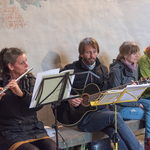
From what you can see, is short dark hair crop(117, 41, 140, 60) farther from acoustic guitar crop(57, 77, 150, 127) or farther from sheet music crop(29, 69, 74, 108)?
sheet music crop(29, 69, 74, 108)

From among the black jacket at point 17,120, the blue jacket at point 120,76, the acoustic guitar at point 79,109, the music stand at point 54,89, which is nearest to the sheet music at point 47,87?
the music stand at point 54,89

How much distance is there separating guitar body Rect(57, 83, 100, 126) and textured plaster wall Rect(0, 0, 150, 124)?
0.62m

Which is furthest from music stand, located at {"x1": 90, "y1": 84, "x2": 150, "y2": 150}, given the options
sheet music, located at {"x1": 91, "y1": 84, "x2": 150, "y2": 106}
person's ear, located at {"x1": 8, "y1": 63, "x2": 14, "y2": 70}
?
person's ear, located at {"x1": 8, "y1": 63, "x2": 14, "y2": 70}

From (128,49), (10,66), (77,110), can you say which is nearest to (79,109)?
(77,110)

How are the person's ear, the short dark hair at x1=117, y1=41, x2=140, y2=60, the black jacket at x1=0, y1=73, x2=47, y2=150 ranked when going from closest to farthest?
1. the black jacket at x1=0, y1=73, x2=47, y2=150
2. the person's ear
3. the short dark hair at x1=117, y1=41, x2=140, y2=60

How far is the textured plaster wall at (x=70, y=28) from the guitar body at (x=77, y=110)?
2.04 feet

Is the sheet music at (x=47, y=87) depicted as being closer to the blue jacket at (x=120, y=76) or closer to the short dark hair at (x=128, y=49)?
the blue jacket at (x=120, y=76)

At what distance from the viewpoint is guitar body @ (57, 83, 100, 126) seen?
2707 millimetres

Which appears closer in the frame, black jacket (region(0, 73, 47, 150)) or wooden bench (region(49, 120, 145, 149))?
black jacket (region(0, 73, 47, 150))

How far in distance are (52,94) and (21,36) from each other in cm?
134

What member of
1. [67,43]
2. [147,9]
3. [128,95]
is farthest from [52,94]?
[147,9]

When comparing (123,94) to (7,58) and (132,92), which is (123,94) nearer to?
(132,92)

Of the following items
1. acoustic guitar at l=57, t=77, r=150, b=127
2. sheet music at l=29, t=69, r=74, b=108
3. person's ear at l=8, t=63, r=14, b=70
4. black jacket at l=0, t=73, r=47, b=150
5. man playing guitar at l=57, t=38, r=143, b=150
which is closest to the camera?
sheet music at l=29, t=69, r=74, b=108

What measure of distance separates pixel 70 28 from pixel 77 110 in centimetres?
124
